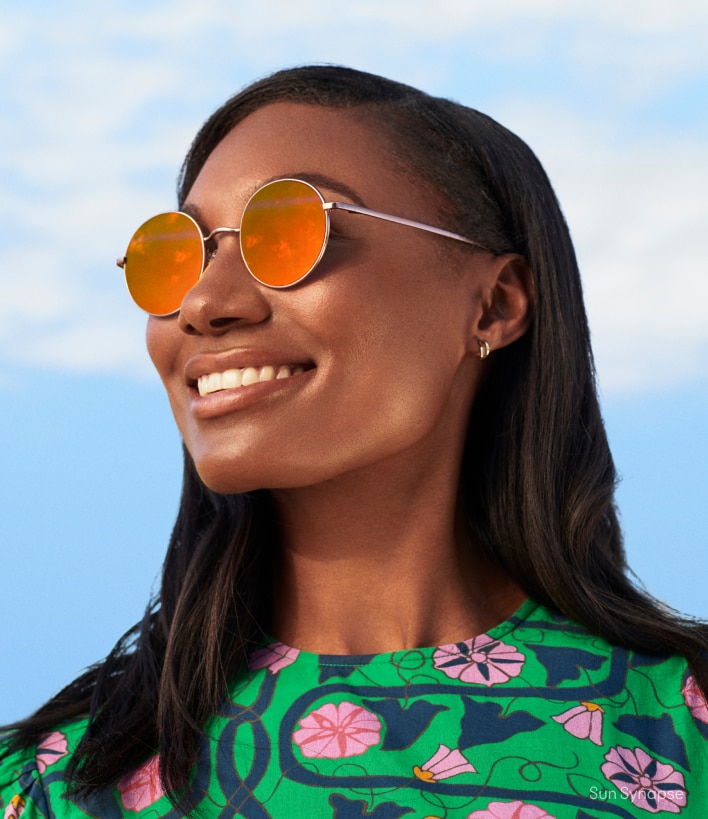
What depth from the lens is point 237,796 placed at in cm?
269

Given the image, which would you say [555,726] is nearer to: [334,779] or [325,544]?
[334,779]

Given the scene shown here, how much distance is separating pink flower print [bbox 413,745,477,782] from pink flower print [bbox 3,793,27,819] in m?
0.95

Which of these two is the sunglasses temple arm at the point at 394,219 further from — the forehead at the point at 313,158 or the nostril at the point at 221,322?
the nostril at the point at 221,322

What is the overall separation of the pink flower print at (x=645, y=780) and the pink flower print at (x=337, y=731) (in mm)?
545

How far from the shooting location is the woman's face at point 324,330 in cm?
277

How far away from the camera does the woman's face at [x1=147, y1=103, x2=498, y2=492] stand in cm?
277

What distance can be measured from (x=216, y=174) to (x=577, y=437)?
47.5 inches

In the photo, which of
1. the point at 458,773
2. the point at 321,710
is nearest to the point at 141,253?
the point at 321,710

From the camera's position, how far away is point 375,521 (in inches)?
A: 118

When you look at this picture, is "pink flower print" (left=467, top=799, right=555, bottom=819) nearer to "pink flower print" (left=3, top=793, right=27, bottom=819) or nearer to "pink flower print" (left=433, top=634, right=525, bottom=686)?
"pink flower print" (left=433, top=634, right=525, bottom=686)

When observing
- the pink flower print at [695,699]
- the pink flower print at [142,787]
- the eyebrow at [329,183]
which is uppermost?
the eyebrow at [329,183]

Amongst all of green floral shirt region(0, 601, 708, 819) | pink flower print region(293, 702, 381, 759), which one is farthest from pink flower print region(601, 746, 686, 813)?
pink flower print region(293, 702, 381, 759)

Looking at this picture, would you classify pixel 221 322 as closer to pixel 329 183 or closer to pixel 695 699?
pixel 329 183

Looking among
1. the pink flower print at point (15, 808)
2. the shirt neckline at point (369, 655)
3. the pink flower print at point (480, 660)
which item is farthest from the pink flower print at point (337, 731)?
the pink flower print at point (15, 808)
